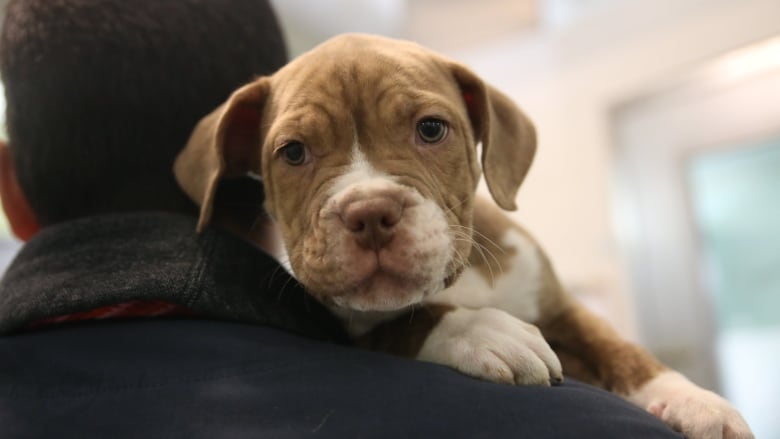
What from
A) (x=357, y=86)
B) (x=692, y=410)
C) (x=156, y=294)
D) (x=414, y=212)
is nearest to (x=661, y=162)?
(x=692, y=410)

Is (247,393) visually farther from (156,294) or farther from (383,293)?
(383,293)

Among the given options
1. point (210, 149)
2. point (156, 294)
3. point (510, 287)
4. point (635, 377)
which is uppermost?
point (210, 149)

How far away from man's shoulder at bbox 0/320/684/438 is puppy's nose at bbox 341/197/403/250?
21cm

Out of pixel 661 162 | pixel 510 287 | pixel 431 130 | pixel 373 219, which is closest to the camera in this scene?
pixel 373 219

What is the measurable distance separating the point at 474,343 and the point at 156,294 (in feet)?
1.88

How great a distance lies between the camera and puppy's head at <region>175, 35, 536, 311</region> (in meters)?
1.32

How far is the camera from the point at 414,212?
133 centimetres

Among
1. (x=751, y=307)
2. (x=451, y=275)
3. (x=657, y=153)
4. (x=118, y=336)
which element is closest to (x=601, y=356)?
(x=451, y=275)

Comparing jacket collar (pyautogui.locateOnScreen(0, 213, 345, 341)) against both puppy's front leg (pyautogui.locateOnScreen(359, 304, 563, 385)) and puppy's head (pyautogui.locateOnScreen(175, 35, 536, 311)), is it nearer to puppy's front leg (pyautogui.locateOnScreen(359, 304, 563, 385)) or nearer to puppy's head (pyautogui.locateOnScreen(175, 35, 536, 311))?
puppy's head (pyautogui.locateOnScreen(175, 35, 536, 311))

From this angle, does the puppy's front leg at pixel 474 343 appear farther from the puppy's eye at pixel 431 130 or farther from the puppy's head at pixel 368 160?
the puppy's eye at pixel 431 130

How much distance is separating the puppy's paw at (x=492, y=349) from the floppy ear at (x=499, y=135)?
0.36 meters

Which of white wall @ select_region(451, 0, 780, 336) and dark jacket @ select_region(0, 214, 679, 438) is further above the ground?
dark jacket @ select_region(0, 214, 679, 438)

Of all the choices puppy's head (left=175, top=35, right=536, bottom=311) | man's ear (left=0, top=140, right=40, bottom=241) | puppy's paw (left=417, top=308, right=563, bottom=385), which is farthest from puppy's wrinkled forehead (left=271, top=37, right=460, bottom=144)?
man's ear (left=0, top=140, right=40, bottom=241)

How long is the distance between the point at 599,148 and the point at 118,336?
3.64 meters
